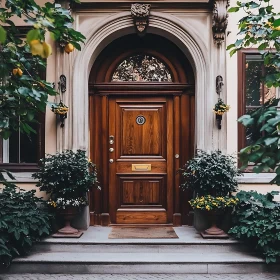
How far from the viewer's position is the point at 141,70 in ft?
25.2

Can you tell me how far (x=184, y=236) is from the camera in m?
6.66

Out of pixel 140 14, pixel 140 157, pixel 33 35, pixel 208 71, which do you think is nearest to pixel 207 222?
pixel 140 157

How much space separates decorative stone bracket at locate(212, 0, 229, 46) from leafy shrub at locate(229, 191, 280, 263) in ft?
8.31

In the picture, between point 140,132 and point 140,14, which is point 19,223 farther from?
point 140,14

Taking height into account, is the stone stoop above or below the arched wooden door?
below

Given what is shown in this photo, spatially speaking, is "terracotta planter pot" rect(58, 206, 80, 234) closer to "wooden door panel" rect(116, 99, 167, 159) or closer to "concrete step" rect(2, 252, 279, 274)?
"concrete step" rect(2, 252, 279, 274)

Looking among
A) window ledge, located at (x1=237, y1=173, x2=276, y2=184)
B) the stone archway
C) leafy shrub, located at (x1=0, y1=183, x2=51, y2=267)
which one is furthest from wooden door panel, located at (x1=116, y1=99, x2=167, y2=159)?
leafy shrub, located at (x1=0, y1=183, x2=51, y2=267)

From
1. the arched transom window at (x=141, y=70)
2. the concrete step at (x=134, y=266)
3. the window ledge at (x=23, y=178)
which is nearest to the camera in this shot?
the concrete step at (x=134, y=266)

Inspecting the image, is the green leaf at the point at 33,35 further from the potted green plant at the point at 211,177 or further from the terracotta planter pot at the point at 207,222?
the terracotta planter pot at the point at 207,222

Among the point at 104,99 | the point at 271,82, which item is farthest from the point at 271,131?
the point at 104,99

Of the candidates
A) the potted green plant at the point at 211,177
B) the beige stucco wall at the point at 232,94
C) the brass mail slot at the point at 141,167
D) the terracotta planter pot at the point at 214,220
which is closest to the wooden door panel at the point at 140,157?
the brass mail slot at the point at 141,167

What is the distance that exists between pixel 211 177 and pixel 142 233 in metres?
1.48

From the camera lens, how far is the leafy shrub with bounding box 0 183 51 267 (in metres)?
5.70

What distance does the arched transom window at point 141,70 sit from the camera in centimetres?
766
